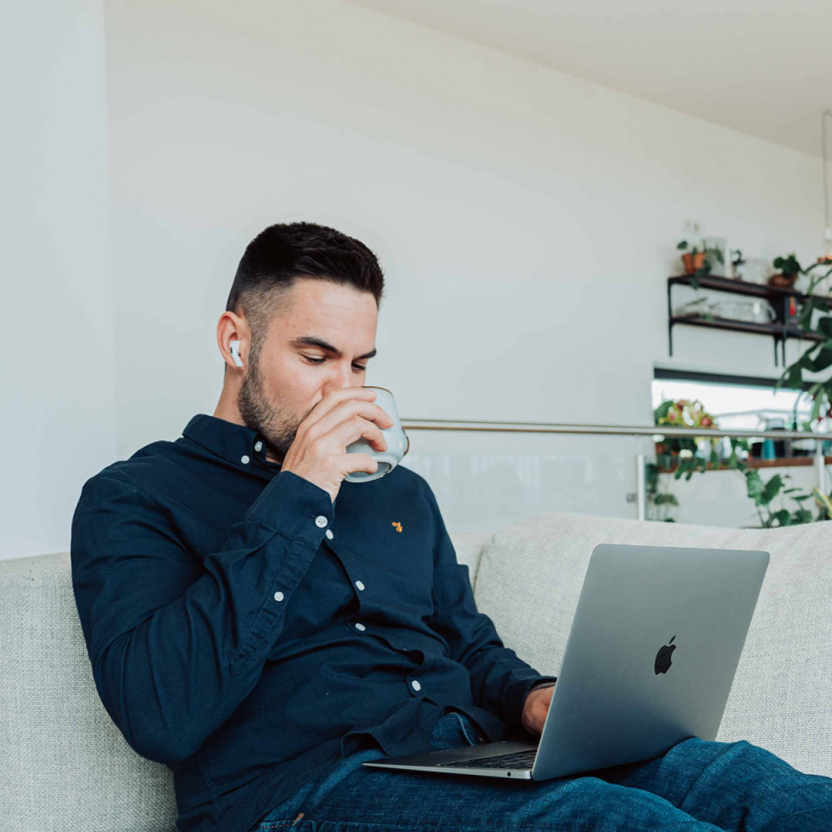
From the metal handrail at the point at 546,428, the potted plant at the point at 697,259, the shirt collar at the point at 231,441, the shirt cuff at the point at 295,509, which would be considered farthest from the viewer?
the potted plant at the point at 697,259

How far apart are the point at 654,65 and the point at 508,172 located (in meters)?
1.07

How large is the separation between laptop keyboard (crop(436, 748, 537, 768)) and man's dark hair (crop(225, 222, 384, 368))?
2.23 feet

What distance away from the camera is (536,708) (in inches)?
48.7

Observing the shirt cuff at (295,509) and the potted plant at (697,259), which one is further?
the potted plant at (697,259)

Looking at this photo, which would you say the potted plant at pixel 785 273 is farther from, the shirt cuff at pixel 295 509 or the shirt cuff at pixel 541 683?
the shirt cuff at pixel 295 509

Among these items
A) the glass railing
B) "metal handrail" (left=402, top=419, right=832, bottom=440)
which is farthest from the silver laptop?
the glass railing

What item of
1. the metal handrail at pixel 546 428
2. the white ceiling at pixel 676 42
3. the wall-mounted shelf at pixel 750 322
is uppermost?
the white ceiling at pixel 676 42

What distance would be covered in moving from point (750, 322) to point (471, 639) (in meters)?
4.81

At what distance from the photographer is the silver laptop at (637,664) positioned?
36.1 inches

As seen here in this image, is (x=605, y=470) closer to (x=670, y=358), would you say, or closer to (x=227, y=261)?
(x=227, y=261)

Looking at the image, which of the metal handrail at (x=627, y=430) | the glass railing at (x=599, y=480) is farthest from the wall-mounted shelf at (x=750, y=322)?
the metal handrail at (x=627, y=430)

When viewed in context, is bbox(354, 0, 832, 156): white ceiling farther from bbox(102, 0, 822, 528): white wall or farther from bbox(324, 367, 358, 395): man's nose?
bbox(324, 367, 358, 395): man's nose

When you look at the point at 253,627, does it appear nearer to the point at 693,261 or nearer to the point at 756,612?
the point at 756,612

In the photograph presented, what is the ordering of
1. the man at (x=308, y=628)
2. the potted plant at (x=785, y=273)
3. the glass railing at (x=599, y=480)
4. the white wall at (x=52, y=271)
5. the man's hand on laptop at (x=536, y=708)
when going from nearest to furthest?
the man at (x=308, y=628) < the man's hand on laptop at (x=536, y=708) < the white wall at (x=52, y=271) < the glass railing at (x=599, y=480) < the potted plant at (x=785, y=273)
